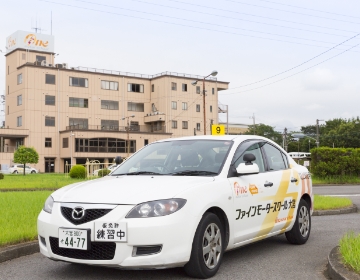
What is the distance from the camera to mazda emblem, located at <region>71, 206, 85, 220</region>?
496 cm

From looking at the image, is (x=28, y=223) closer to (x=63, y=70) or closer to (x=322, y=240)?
(x=322, y=240)

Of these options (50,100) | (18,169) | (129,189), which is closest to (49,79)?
(50,100)

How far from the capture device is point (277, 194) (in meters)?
6.84

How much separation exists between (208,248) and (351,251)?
1.59 m

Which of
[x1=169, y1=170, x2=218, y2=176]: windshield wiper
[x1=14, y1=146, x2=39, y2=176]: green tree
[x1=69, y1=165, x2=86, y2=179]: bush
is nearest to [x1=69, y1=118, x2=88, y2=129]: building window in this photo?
[x1=14, y1=146, x2=39, y2=176]: green tree

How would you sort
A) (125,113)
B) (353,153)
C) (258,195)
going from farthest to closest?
(125,113) → (353,153) → (258,195)

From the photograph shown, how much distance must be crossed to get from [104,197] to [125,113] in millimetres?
69873

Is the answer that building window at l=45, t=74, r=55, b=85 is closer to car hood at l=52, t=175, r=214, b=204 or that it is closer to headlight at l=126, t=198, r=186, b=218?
car hood at l=52, t=175, r=214, b=204

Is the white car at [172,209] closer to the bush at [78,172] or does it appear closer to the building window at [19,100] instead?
the bush at [78,172]

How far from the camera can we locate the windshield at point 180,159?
6027 millimetres

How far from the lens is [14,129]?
217 feet

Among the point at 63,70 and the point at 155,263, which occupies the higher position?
the point at 63,70

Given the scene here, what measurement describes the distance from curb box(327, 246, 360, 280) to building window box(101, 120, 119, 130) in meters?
66.9

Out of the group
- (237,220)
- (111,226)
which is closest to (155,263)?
(111,226)
